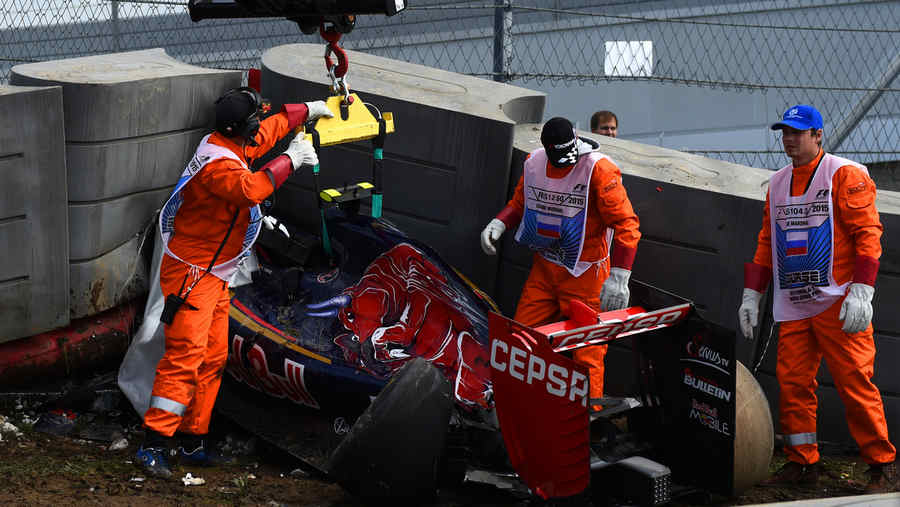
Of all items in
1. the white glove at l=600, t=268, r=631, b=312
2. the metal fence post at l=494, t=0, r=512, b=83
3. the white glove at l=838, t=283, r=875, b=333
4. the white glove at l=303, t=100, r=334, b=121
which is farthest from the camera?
the metal fence post at l=494, t=0, r=512, b=83

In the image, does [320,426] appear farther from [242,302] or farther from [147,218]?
[147,218]

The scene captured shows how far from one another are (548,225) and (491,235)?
33 centimetres

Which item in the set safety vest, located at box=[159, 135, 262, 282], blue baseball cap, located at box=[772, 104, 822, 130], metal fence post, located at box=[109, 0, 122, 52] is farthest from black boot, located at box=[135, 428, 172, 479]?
metal fence post, located at box=[109, 0, 122, 52]

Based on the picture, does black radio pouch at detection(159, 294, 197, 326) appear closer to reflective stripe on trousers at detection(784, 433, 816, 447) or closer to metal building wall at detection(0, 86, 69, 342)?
metal building wall at detection(0, 86, 69, 342)

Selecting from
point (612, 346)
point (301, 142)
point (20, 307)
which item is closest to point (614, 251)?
point (612, 346)

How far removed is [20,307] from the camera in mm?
5469

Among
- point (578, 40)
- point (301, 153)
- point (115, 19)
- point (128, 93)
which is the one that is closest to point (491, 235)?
point (301, 153)

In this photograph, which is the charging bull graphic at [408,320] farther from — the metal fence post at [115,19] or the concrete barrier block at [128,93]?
the metal fence post at [115,19]

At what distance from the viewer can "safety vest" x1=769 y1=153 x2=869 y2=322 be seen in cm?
496

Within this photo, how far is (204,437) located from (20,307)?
1.12 m

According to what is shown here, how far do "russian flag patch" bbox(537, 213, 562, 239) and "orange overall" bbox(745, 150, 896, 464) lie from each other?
3.06ft

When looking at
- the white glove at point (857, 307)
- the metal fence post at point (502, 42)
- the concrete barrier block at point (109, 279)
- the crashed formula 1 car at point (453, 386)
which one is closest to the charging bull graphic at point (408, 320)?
the crashed formula 1 car at point (453, 386)

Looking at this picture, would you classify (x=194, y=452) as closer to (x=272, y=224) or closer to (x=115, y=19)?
(x=272, y=224)

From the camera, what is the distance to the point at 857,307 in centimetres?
480
